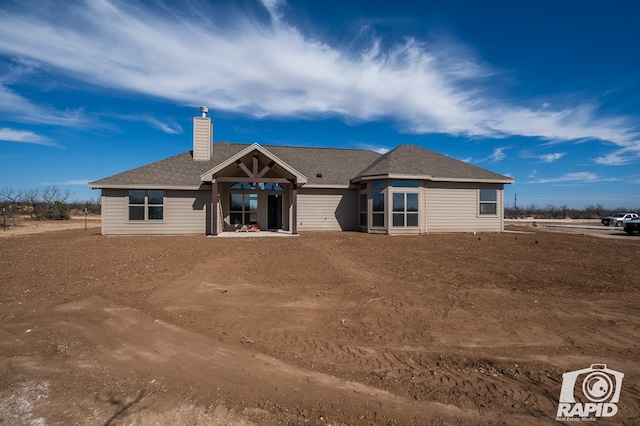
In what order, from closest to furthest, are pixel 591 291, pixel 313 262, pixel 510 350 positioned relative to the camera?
pixel 510 350, pixel 591 291, pixel 313 262

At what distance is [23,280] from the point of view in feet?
25.4

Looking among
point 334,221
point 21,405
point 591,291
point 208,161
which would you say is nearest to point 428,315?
point 591,291

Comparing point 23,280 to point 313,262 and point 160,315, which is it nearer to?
point 160,315

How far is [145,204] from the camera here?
55.1 feet

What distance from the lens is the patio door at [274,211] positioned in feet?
63.0

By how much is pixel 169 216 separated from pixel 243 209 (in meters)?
3.85

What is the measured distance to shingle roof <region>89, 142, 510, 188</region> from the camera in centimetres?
1686

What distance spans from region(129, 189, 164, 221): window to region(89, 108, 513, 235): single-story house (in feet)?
0.15

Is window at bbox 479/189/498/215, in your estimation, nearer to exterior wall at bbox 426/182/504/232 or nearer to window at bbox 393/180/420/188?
exterior wall at bbox 426/182/504/232

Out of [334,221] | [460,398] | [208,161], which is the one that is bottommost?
[460,398]

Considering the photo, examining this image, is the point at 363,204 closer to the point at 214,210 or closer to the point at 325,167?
the point at 325,167

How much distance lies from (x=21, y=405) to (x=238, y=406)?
2.11 metres

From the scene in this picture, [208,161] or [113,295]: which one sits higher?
[208,161]

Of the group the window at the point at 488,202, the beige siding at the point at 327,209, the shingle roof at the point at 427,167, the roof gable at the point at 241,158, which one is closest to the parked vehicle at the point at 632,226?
the shingle roof at the point at 427,167
